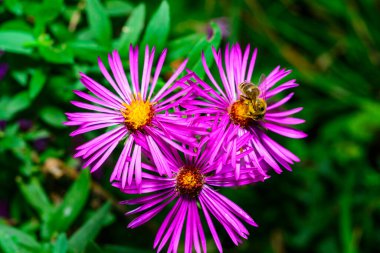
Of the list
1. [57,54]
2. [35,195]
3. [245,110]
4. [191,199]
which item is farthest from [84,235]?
[245,110]

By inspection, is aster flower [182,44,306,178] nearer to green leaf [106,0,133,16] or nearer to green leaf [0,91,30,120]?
green leaf [106,0,133,16]

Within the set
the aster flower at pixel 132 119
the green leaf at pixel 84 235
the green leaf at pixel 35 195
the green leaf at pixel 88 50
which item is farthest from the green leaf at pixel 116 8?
the green leaf at pixel 84 235

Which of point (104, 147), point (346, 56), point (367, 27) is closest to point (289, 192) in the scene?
point (346, 56)

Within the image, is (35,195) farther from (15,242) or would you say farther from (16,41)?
(16,41)

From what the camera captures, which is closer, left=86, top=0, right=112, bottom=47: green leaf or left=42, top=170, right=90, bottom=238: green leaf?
left=86, top=0, right=112, bottom=47: green leaf

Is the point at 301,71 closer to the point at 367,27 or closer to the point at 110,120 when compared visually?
the point at 367,27

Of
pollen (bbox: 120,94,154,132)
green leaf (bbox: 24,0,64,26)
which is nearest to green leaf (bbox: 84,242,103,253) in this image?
pollen (bbox: 120,94,154,132)
